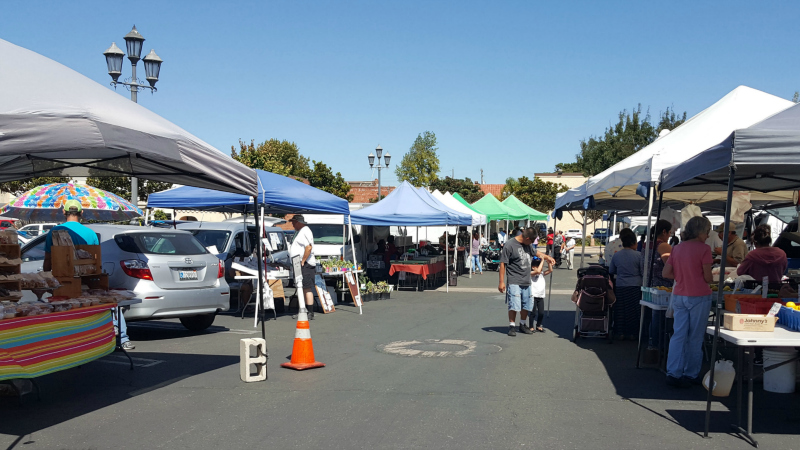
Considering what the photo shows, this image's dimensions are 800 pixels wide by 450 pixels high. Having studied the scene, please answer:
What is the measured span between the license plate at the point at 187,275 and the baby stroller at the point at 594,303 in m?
6.03

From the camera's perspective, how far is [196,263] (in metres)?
10.6

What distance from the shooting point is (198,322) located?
445 inches

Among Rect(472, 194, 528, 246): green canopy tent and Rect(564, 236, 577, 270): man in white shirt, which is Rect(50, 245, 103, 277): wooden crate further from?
Rect(564, 236, 577, 270): man in white shirt

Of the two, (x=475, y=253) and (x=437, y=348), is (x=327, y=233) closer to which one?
(x=475, y=253)

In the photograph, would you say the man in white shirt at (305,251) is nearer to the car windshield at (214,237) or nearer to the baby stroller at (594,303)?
the car windshield at (214,237)

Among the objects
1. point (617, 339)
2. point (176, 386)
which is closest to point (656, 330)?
point (617, 339)

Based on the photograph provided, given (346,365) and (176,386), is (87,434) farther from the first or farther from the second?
(346,365)

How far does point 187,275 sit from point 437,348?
13.1ft

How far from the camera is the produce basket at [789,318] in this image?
19.9 ft

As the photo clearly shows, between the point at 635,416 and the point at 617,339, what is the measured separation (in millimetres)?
5028

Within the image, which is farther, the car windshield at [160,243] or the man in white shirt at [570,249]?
the man in white shirt at [570,249]

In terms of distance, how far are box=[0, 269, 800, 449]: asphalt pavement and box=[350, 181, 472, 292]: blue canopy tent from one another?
26.5 feet

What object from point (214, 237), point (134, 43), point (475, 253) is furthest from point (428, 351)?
point (475, 253)

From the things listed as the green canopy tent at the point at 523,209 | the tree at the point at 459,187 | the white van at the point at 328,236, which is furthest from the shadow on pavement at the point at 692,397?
the tree at the point at 459,187
